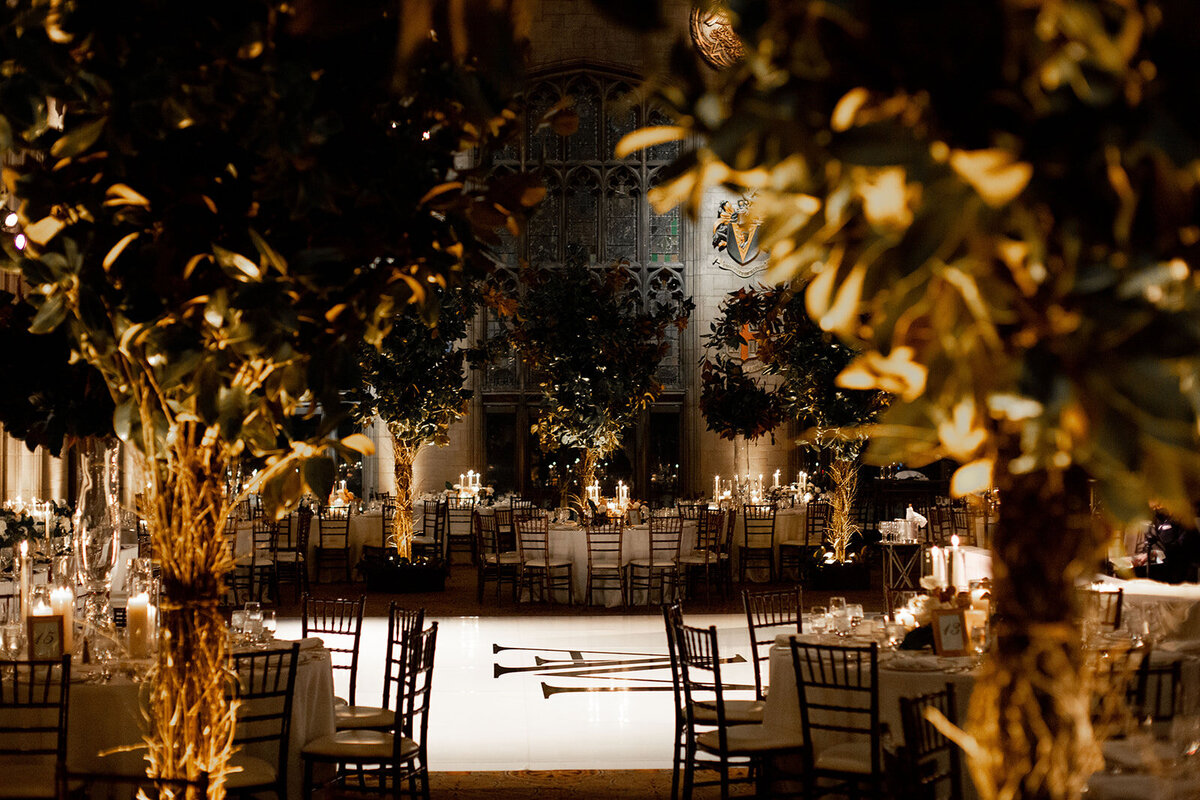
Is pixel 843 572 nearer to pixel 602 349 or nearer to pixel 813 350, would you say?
pixel 813 350

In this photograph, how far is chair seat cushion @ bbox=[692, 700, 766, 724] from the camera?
480 centimetres

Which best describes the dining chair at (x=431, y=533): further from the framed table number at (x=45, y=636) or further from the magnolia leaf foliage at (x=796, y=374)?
the framed table number at (x=45, y=636)

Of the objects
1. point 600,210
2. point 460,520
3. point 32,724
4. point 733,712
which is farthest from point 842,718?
point 600,210

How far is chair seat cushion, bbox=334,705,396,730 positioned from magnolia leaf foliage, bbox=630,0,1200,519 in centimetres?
420

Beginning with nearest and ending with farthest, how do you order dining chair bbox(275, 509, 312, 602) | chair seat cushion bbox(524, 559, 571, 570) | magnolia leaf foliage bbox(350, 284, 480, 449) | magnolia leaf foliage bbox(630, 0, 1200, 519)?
magnolia leaf foliage bbox(630, 0, 1200, 519) → chair seat cushion bbox(524, 559, 571, 570) → magnolia leaf foliage bbox(350, 284, 480, 449) → dining chair bbox(275, 509, 312, 602)

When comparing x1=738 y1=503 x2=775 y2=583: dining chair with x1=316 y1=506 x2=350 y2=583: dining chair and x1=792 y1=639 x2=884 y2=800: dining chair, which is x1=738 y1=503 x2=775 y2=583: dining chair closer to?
x1=316 y1=506 x2=350 y2=583: dining chair

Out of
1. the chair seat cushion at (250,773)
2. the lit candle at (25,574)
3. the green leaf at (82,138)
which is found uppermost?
the green leaf at (82,138)

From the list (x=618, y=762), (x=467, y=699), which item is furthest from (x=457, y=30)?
(x=467, y=699)

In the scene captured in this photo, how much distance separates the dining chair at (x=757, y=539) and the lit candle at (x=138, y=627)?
885 centimetres

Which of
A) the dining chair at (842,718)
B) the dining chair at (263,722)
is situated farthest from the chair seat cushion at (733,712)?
the dining chair at (263,722)

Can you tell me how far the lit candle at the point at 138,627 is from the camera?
4.37 m

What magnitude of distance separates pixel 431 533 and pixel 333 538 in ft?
6.29

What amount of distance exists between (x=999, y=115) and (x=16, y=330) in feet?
8.74

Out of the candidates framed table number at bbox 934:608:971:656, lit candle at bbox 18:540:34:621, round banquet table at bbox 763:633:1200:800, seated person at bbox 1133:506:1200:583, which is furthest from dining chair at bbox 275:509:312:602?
framed table number at bbox 934:608:971:656
